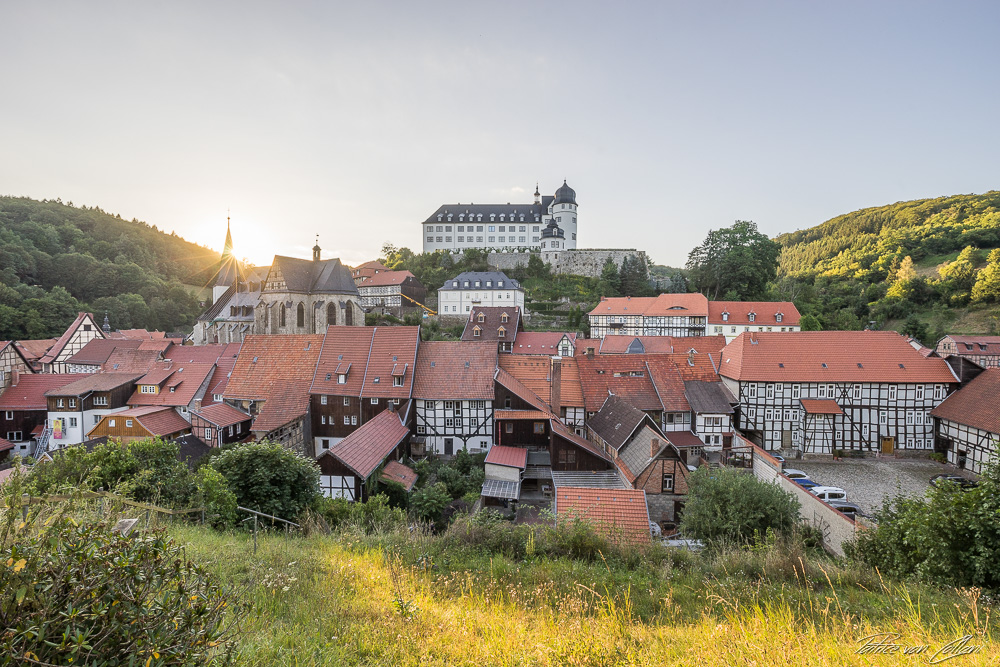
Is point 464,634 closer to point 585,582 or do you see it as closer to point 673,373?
point 585,582

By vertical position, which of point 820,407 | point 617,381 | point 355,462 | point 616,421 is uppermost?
point 617,381

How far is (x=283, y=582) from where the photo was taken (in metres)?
5.38

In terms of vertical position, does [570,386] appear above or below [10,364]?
below

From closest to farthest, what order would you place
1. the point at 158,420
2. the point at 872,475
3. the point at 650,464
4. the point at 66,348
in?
the point at 650,464, the point at 872,475, the point at 158,420, the point at 66,348

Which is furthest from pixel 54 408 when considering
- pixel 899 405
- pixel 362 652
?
pixel 899 405

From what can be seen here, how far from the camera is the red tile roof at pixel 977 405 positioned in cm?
2286

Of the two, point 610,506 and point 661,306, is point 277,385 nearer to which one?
point 610,506

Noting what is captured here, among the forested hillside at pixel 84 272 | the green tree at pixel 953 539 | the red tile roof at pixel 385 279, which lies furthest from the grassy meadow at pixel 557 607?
the forested hillside at pixel 84 272

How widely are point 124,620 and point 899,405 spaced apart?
117 ft

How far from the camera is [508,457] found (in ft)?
71.6

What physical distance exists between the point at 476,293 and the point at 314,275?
2244 centimetres

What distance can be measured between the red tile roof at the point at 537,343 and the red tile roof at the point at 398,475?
926 inches

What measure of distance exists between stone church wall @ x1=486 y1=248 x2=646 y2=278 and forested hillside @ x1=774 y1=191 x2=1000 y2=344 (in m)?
22.9

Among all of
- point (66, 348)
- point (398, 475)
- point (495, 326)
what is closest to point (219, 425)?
point (398, 475)
